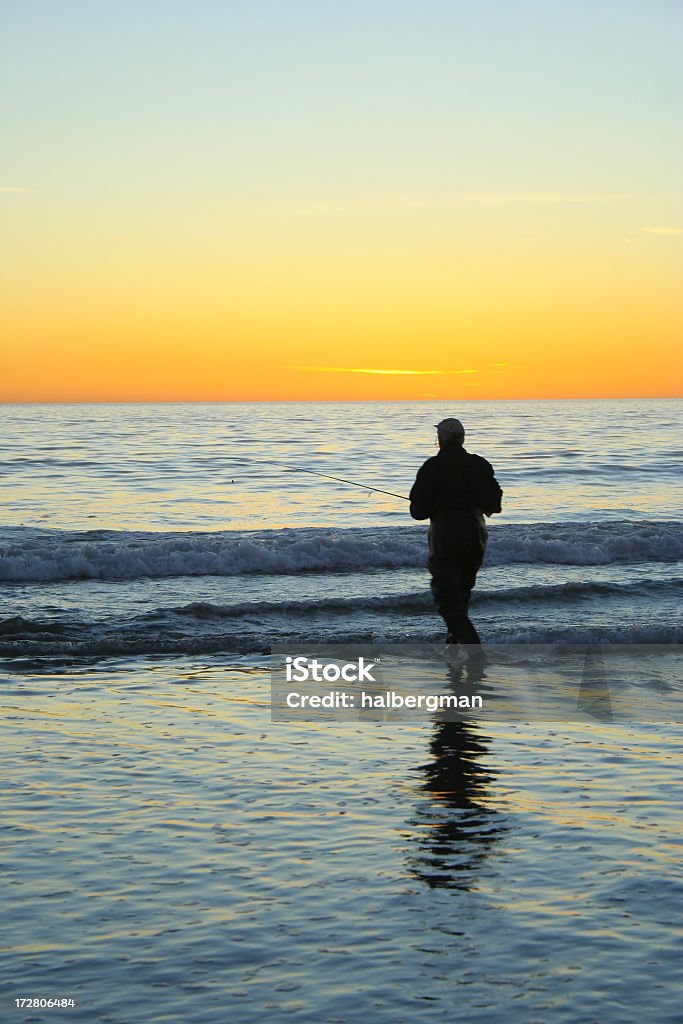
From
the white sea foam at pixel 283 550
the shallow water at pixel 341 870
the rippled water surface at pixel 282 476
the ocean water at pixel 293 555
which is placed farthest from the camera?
the rippled water surface at pixel 282 476

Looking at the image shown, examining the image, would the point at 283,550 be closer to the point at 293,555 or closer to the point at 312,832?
the point at 293,555

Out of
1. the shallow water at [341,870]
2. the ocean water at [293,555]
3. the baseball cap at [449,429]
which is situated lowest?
the shallow water at [341,870]

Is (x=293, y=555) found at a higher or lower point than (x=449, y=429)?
lower

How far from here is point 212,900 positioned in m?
4.12

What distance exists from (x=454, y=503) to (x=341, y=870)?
3.82 meters

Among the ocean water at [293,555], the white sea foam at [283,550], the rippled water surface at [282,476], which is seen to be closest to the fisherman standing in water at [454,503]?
the ocean water at [293,555]

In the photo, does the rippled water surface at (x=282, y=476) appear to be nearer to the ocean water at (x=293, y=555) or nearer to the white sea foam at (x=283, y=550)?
the ocean water at (x=293, y=555)

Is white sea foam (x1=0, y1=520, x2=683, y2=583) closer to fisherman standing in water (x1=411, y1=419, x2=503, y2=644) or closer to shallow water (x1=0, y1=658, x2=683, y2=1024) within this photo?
fisherman standing in water (x1=411, y1=419, x2=503, y2=644)

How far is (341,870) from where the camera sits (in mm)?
4410

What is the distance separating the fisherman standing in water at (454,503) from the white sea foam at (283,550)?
723cm

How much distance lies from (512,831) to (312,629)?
19.8 feet

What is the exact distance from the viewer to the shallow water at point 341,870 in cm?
349

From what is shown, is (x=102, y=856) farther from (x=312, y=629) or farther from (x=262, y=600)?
(x=262, y=600)

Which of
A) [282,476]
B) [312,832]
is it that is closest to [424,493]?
[312,832]
